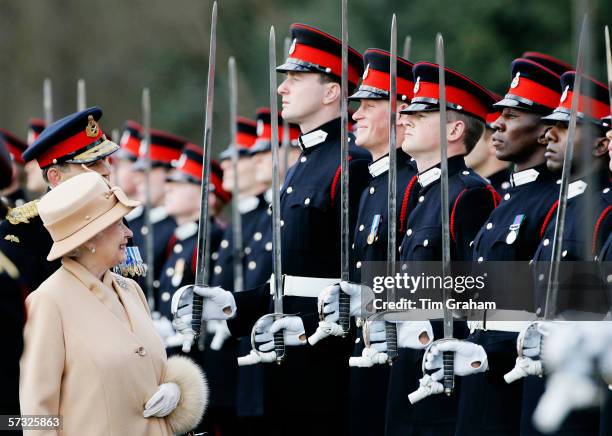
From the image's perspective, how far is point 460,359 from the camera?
20.8ft

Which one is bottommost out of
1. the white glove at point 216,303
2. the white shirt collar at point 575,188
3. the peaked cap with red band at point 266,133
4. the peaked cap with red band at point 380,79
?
the white glove at point 216,303

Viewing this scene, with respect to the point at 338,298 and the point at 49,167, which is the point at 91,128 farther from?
the point at 338,298

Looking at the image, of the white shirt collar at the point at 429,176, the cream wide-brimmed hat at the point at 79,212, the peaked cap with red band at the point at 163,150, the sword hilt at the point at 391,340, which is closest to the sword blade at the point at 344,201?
the sword hilt at the point at 391,340

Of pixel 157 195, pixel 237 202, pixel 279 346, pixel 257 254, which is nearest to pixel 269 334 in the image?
pixel 279 346

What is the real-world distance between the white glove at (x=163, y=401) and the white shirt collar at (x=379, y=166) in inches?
83.4

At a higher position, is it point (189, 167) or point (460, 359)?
point (189, 167)

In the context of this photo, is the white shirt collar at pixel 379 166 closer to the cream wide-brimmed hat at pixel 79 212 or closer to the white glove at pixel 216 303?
the white glove at pixel 216 303

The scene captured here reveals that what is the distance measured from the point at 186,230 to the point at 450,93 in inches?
181

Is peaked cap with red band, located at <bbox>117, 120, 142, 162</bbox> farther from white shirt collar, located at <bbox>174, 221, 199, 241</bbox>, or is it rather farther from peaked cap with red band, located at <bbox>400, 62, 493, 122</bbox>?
peaked cap with red band, located at <bbox>400, 62, 493, 122</bbox>

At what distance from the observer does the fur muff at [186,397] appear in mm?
5820

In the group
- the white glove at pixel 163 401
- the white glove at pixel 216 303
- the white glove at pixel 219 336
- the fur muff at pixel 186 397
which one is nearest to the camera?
the white glove at pixel 163 401

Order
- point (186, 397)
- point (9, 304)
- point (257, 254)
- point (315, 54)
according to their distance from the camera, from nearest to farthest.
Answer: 1. point (9, 304)
2. point (186, 397)
3. point (315, 54)
4. point (257, 254)

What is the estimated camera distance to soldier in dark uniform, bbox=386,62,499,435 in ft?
22.9

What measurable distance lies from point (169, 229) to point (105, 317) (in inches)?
263
